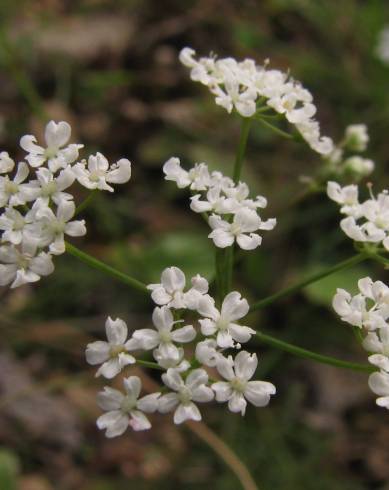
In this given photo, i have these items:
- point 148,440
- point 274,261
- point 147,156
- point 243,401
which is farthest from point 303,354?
point 147,156

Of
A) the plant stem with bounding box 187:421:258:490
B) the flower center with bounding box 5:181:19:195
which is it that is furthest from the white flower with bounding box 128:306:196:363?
the plant stem with bounding box 187:421:258:490

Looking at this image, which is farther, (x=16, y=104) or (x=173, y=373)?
(x=16, y=104)

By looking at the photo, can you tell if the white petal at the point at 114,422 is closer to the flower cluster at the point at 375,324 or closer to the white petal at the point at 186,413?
the white petal at the point at 186,413

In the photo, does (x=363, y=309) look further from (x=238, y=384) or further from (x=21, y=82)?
(x=21, y=82)

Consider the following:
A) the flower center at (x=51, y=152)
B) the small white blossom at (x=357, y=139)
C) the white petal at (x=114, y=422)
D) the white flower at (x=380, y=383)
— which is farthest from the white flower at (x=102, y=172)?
the small white blossom at (x=357, y=139)

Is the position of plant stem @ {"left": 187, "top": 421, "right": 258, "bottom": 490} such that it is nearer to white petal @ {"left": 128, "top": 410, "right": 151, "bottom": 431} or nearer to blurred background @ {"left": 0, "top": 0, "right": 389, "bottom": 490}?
blurred background @ {"left": 0, "top": 0, "right": 389, "bottom": 490}

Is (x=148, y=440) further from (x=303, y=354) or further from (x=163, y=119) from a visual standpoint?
(x=163, y=119)

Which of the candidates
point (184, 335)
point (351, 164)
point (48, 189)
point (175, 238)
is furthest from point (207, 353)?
point (175, 238)
